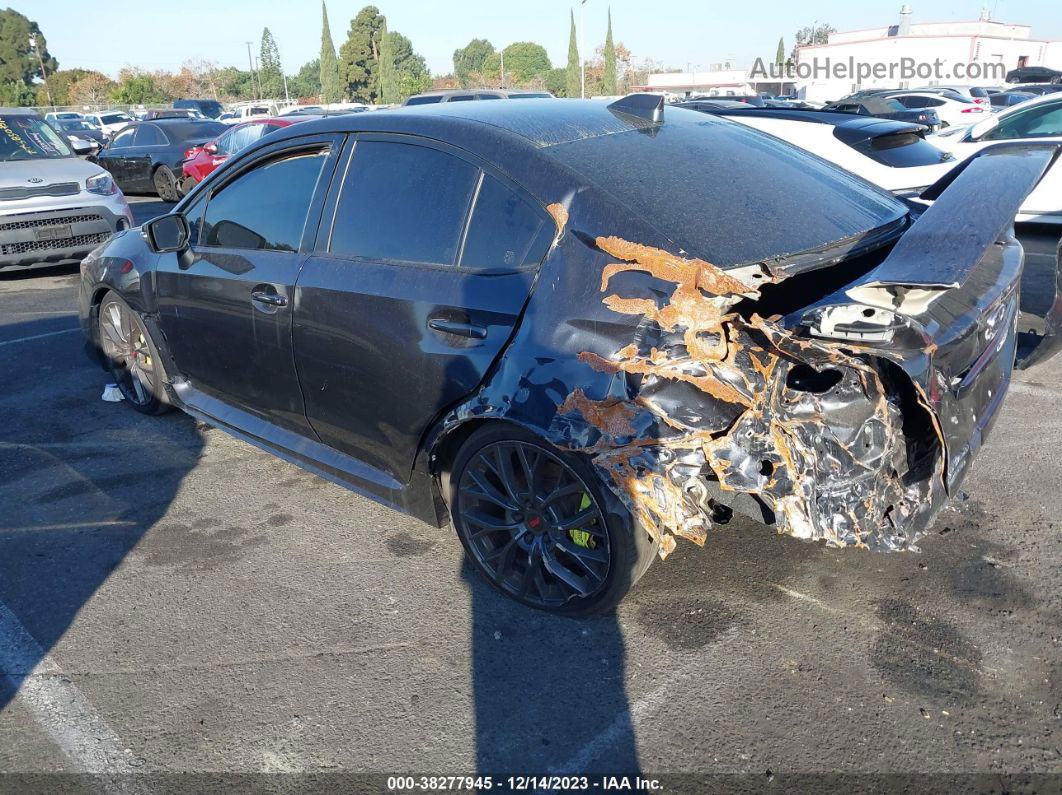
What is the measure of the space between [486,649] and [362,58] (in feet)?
263

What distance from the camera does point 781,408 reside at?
261 centimetres

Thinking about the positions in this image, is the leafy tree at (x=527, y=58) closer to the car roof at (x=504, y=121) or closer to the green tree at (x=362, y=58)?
the green tree at (x=362, y=58)

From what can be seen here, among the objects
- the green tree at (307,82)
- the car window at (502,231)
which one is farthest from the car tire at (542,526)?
the green tree at (307,82)

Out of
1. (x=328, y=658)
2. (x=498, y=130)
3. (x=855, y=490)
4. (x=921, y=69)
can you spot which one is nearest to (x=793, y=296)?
(x=855, y=490)

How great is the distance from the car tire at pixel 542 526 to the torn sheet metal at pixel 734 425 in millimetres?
157

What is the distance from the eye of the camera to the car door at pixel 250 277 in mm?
3686

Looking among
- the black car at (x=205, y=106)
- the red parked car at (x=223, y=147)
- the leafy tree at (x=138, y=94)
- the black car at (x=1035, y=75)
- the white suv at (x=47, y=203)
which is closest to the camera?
the white suv at (x=47, y=203)

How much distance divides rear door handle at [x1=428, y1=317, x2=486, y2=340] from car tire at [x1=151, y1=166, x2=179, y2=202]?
1411cm

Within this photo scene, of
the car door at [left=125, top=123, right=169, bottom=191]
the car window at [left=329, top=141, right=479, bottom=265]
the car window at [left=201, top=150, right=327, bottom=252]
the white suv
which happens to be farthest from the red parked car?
the car window at [left=329, top=141, right=479, bottom=265]

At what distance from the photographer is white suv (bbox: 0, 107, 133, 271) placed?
8.68 m

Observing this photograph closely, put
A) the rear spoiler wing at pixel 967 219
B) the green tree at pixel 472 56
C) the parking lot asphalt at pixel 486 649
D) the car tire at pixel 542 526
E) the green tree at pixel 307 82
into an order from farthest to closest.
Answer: the green tree at pixel 472 56 → the green tree at pixel 307 82 → the car tire at pixel 542 526 → the parking lot asphalt at pixel 486 649 → the rear spoiler wing at pixel 967 219

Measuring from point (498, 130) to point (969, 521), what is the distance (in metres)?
2.54

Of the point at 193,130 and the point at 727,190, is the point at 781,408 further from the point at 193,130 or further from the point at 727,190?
the point at 193,130

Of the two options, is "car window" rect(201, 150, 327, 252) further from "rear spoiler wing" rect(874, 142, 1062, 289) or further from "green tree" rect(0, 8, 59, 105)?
"green tree" rect(0, 8, 59, 105)
